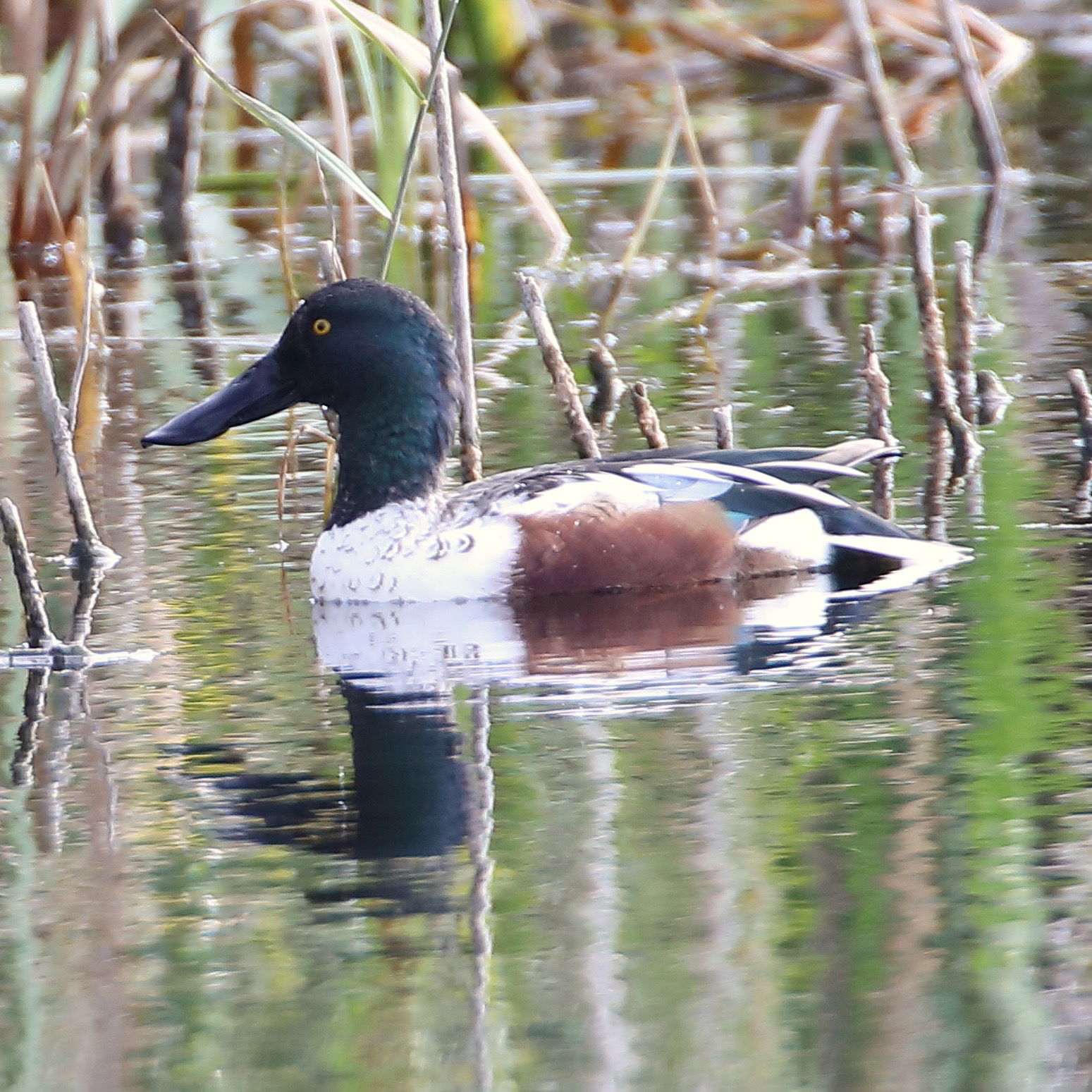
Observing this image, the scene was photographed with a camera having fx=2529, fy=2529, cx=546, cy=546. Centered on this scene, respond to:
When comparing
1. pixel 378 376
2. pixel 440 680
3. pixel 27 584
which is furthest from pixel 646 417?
pixel 27 584

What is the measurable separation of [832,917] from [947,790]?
0.77 m

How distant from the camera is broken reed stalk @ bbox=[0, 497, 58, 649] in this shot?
20.7ft

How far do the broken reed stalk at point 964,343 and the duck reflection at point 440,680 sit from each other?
1934 millimetres

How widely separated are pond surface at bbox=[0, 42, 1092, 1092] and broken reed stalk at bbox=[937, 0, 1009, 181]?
5.21 metres

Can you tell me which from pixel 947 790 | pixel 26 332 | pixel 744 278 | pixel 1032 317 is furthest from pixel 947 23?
pixel 947 790

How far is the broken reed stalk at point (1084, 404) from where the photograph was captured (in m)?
8.10

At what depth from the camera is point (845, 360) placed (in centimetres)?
1024

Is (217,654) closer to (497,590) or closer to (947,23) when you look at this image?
(497,590)

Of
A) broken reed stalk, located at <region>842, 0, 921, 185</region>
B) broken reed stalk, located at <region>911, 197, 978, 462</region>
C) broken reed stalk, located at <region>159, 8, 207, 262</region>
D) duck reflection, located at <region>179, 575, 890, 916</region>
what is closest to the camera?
duck reflection, located at <region>179, 575, 890, 916</region>

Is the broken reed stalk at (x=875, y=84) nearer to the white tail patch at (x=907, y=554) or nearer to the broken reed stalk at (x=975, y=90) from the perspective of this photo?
the broken reed stalk at (x=975, y=90)

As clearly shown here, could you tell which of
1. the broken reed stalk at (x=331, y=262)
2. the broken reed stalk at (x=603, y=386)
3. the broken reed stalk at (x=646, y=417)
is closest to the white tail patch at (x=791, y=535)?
the broken reed stalk at (x=646, y=417)

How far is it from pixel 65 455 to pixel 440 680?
1873 mm

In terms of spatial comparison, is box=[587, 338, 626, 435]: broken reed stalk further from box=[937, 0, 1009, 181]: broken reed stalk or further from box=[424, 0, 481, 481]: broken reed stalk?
box=[937, 0, 1009, 181]: broken reed stalk

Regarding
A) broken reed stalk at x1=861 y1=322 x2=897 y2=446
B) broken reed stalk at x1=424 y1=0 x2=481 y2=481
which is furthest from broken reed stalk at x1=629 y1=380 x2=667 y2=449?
broken reed stalk at x1=861 y1=322 x2=897 y2=446
